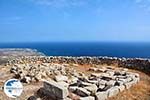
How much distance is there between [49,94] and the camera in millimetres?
14359

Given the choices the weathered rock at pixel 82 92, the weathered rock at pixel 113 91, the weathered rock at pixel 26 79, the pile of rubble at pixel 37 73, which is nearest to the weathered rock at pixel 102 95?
the weathered rock at pixel 113 91

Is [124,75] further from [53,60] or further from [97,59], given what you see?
[53,60]

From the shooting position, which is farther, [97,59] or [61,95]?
[97,59]

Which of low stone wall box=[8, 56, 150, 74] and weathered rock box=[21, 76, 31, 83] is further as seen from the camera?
low stone wall box=[8, 56, 150, 74]

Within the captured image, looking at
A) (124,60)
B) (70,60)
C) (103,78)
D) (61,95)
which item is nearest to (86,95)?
(61,95)

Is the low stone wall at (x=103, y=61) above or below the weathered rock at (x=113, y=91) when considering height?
above

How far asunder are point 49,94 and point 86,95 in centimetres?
189

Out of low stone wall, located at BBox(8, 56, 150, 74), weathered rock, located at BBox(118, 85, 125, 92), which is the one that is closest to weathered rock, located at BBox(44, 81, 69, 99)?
weathered rock, located at BBox(118, 85, 125, 92)

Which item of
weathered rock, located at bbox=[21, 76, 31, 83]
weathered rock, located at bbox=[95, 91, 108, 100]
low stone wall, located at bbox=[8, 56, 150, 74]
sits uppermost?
low stone wall, located at bbox=[8, 56, 150, 74]

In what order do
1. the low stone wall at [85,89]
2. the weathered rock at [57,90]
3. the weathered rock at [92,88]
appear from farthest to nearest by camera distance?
the weathered rock at [92,88], the low stone wall at [85,89], the weathered rock at [57,90]

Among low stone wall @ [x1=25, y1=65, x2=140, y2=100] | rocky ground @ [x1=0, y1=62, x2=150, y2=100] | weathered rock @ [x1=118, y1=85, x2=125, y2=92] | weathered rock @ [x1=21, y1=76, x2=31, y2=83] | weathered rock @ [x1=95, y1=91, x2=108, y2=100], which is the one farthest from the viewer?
weathered rock @ [x1=21, y1=76, x2=31, y2=83]

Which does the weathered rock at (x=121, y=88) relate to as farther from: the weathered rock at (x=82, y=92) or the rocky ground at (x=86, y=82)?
the weathered rock at (x=82, y=92)

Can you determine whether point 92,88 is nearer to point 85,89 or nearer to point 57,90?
point 85,89

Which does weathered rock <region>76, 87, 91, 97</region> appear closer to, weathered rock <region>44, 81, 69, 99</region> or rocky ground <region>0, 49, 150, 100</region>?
rocky ground <region>0, 49, 150, 100</region>
